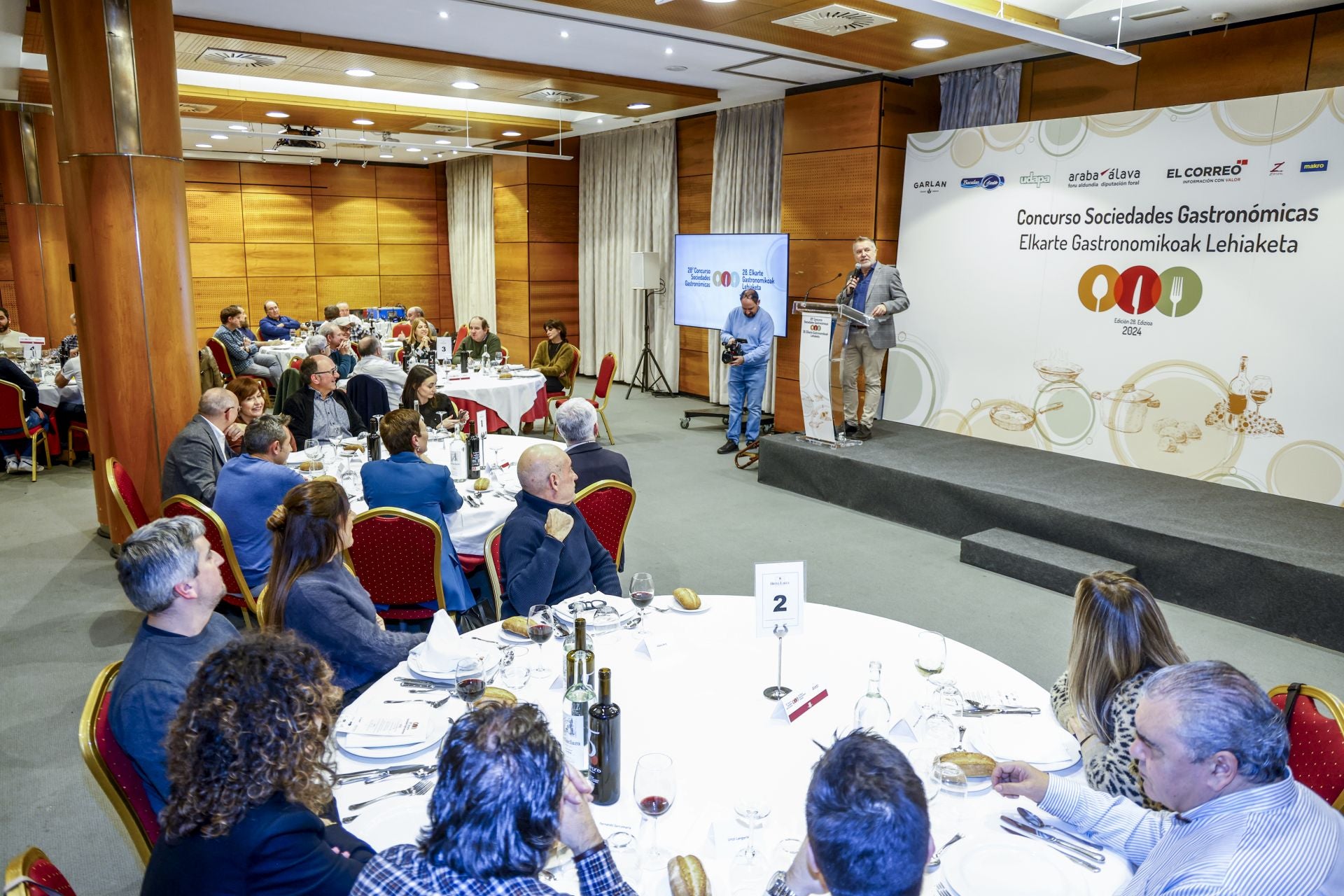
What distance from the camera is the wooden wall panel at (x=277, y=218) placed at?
49.1ft

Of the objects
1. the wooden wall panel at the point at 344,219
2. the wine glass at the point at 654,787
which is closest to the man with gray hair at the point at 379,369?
the wine glass at the point at 654,787

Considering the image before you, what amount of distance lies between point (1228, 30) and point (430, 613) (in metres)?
6.25

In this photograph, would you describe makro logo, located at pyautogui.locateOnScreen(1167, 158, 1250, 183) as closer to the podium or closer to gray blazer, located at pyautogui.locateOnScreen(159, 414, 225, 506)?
the podium

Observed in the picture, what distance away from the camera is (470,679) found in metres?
2.21

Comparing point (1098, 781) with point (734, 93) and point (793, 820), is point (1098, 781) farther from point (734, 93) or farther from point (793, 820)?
point (734, 93)

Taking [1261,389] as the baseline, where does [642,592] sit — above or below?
below

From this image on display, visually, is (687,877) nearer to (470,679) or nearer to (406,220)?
(470,679)

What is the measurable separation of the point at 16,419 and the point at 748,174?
7.20m

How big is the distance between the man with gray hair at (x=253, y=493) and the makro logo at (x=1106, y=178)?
5.85 metres

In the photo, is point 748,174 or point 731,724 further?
point 748,174

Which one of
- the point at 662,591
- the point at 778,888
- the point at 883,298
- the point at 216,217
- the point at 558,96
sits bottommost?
the point at 662,591

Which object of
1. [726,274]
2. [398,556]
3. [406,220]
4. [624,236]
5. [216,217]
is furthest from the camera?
[406,220]

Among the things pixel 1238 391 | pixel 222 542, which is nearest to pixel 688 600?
pixel 222 542

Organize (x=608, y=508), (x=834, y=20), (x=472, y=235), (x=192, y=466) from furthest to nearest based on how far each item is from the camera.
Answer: (x=472, y=235), (x=834, y=20), (x=192, y=466), (x=608, y=508)
